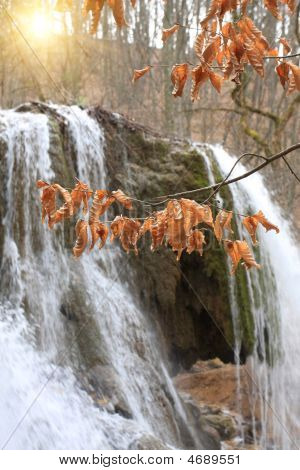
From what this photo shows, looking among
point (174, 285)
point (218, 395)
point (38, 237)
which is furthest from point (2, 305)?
point (218, 395)

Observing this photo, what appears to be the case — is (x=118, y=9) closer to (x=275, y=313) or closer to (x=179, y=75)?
(x=179, y=75)

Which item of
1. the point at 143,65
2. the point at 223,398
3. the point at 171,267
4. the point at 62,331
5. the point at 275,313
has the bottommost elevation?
the point at 223,398

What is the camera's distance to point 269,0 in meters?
1.90

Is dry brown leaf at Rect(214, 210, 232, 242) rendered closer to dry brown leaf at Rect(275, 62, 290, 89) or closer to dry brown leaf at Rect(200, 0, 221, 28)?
dry brown leaf at Rect(275, 62, 290, 89)

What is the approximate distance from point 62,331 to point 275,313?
9.62 feet

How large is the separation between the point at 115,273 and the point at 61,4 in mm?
3929

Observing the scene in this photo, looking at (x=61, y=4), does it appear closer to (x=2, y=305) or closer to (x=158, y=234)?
(x=158, y=234)

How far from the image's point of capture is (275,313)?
20.8 ft

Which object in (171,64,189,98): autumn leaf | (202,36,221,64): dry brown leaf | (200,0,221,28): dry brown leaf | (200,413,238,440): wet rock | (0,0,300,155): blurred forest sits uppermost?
(0,0,300,155): blurred forest

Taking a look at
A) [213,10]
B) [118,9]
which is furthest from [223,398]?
[118,9]

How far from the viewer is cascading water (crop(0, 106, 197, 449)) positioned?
Answer: 12.2 ft

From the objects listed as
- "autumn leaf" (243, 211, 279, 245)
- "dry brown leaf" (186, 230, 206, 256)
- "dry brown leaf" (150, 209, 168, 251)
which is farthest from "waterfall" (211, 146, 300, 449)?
"dry brown leaf" (150, 209, 168, 251)

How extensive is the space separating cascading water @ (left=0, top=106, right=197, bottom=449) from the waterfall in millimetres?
1340

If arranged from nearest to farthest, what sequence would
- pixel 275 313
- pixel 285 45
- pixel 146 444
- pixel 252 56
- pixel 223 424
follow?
pixel 252 56
pixel 285 45
pixel 146 444
pixel 275 313
pixel 223 424
